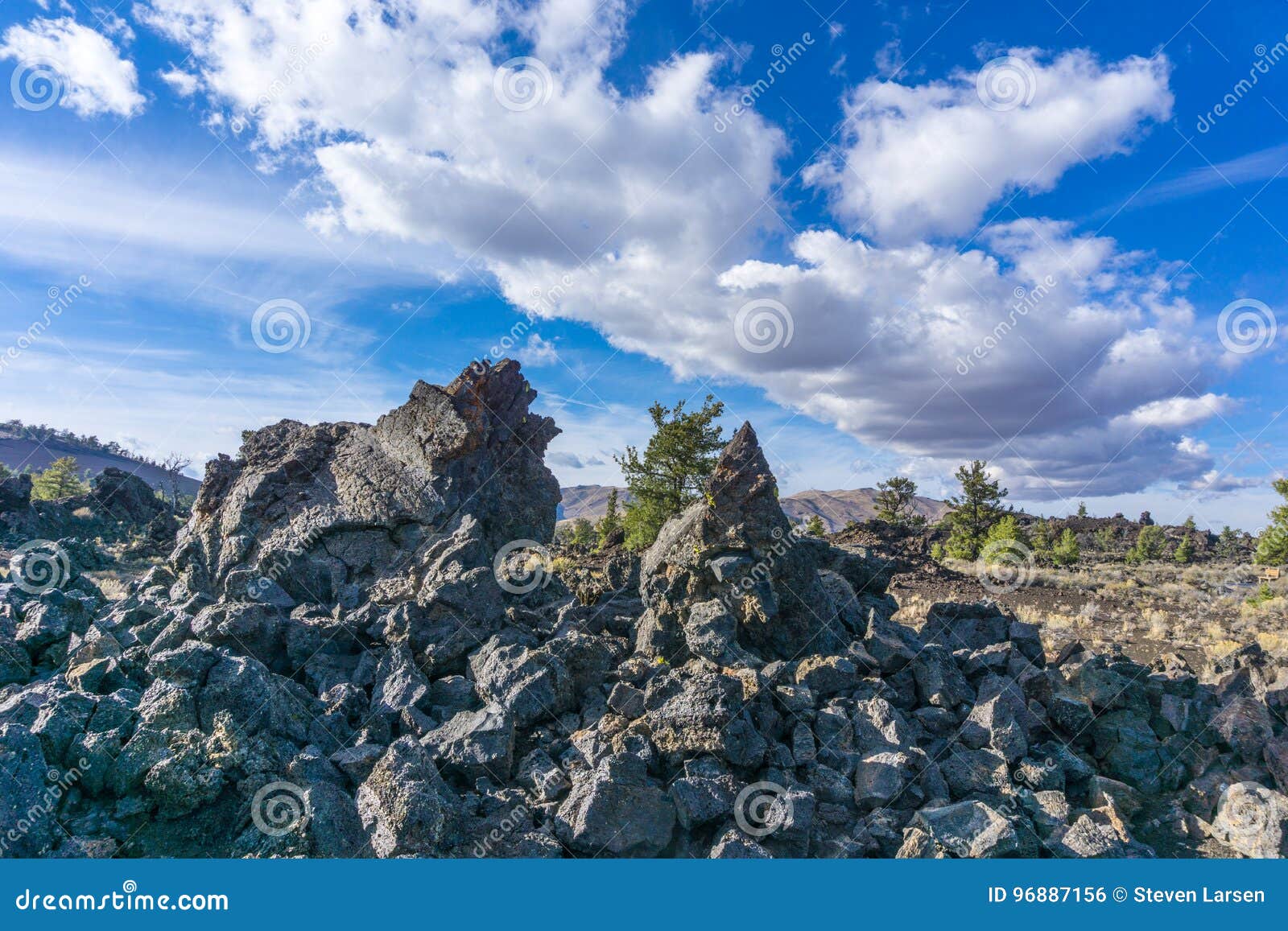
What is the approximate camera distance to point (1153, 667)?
1517cm

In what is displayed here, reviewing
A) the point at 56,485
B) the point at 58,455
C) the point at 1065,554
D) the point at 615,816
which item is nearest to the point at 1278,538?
the point at 1065,554

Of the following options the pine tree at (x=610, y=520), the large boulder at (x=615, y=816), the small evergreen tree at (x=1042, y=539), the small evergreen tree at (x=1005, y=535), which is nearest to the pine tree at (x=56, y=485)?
the pine tree at (x=610, y=520)

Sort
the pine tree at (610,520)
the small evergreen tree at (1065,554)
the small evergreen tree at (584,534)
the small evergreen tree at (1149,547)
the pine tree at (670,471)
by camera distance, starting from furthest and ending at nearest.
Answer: the small evergreen tree at (1149,547), the small evergreen tree at (584,534), the small evergreen tree at (1065,554), the pine tree at (610,520), the pine tree at (670,471)

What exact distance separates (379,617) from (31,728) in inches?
190
